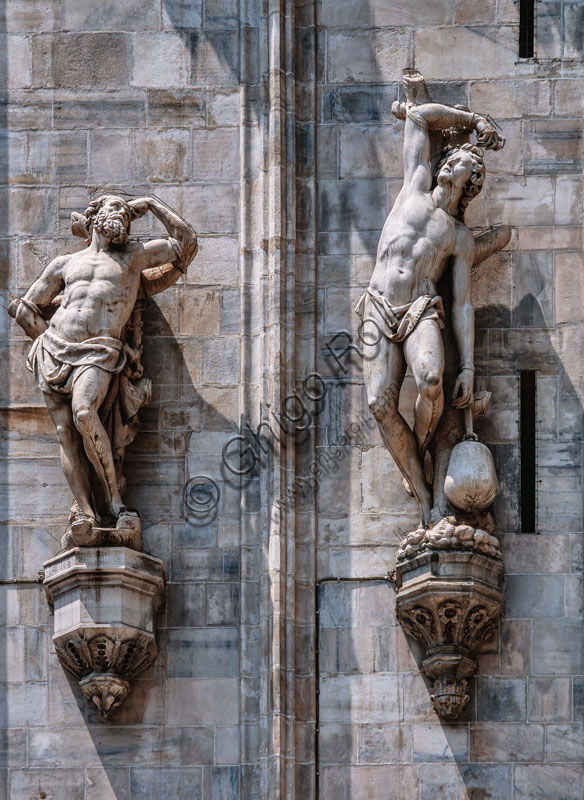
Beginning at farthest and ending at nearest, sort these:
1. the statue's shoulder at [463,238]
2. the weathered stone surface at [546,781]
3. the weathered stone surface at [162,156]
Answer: the weathered stone surface at [162,156], the statue's shoulder at [463,238], the weathered stone surface at [546,781]

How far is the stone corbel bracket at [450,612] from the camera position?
59.2ft

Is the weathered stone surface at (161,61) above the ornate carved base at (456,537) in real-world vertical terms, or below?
above

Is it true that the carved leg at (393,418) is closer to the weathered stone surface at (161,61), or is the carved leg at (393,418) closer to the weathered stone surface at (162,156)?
the weathered stone surface at (162,156)

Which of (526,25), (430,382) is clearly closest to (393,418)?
→ (430,382)

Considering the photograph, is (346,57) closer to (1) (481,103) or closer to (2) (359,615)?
(1) (481,103)

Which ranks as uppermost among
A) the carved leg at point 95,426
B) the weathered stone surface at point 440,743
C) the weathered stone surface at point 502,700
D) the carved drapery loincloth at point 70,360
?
the carved drapery loincloth at point 70,360

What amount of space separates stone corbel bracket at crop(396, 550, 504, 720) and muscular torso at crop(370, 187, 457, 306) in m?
Answer: 1.69

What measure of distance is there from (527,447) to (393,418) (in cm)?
95

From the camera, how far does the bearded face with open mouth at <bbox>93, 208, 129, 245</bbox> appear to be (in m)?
18.6

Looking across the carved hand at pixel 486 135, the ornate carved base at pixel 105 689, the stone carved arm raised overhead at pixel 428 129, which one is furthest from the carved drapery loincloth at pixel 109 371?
the carved hand at pixel 486 135

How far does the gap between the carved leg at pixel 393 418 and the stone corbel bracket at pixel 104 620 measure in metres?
1.73

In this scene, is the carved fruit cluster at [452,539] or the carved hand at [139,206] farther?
the carved hand at [139,206]

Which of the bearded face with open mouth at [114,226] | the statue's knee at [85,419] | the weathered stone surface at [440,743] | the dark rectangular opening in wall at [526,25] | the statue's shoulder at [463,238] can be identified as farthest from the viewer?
the dark rectangular opening in wall at [526,25]

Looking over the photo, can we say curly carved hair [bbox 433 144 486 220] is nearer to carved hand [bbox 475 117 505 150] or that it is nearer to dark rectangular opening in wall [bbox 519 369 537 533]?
carved hand [bbox 475 117 505 150]
